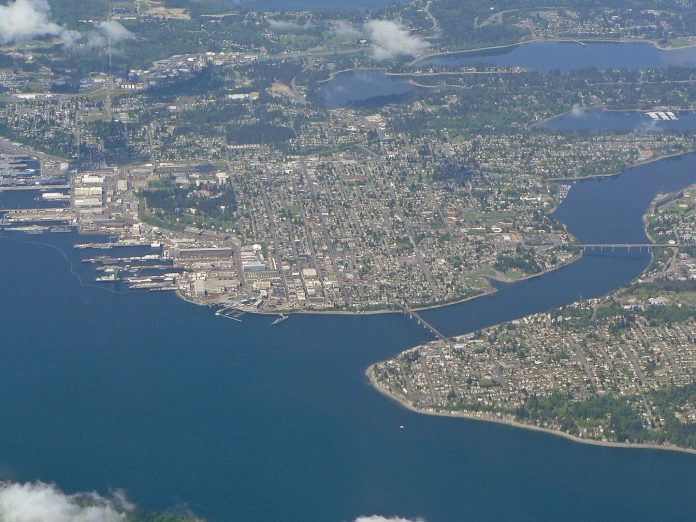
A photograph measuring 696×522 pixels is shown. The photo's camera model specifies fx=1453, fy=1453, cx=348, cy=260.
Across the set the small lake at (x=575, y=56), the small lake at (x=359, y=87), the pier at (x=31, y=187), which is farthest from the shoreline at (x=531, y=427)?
the small lake at (x=575, y=56)

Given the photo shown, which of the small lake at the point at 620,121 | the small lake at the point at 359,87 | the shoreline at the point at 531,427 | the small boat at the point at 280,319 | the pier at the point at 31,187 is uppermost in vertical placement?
the small lake at the point at 359,87

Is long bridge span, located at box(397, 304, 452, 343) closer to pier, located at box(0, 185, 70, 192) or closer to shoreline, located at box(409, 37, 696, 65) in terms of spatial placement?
pier, located at box(0, 185, 70, 192)

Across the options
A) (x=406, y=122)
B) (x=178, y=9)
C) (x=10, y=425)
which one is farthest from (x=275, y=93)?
(x=10, y=425)

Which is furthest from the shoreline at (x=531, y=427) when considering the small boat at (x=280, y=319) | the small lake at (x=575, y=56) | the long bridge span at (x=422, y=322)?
the small lake at (x=575, y=56)

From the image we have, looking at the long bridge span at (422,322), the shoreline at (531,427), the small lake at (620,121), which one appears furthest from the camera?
the small lake at (620,121)

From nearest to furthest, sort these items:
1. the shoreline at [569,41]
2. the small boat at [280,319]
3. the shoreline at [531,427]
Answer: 1. the shoreline at [531,427]
2. the small boat at [280,319]
3. the shoreline at [569,41]

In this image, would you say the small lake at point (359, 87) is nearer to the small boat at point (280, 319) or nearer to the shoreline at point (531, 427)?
the small boat at point (280, 319)

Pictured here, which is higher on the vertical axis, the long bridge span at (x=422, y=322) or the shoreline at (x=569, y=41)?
the shoreline at (x=569, y=41)

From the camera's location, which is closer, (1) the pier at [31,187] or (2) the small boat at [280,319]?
(2) the small boat at [280,319]
